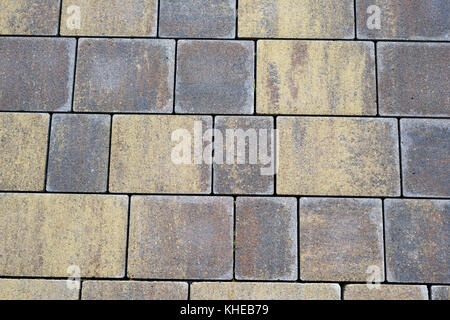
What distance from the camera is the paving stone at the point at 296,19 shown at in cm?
235

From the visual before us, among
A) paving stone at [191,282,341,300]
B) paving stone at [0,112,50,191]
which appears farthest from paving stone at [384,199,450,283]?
paving stone at [0,112,50,191]

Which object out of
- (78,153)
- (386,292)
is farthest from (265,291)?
(78,153)

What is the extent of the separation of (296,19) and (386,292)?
5.40 ft

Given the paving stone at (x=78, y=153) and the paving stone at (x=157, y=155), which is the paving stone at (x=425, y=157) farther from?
the paving stone at (x=78, y=153)

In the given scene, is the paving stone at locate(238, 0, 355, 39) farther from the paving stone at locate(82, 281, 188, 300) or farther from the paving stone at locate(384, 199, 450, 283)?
the paving stone at locate(82, 281, 188, 300)

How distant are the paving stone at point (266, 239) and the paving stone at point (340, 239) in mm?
62

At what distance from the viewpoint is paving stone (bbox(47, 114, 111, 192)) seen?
223 centimetres

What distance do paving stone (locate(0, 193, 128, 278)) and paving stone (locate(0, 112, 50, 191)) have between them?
0.08 meters

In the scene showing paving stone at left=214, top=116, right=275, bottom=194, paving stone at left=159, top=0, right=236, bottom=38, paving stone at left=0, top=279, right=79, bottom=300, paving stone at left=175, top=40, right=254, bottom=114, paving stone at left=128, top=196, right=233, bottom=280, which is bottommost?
paving stone at left=0, top=279, right=79, bottom=300

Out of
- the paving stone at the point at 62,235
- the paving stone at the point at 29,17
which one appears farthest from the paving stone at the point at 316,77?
the paving stone at the point at 29,17

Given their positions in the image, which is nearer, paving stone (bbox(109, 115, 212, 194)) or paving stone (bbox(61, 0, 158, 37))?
paving stone (bbox(109, 115, 212, 194))

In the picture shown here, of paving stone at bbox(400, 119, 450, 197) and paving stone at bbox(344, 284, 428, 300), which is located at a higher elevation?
paving stone at bbox(400, 119, 450, 197)

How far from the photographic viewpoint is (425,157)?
2.23m

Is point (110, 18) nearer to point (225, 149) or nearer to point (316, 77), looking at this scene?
point (225, 149)
